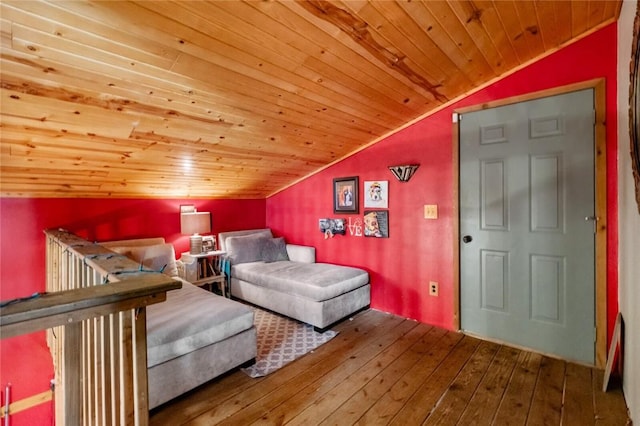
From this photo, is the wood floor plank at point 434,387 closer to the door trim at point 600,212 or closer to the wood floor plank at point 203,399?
the door trim at point 600,212

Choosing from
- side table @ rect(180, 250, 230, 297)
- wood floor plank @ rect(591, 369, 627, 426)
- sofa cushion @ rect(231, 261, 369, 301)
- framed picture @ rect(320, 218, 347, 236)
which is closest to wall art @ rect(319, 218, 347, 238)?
framed picture @ rect(320, 218, 347, 236)

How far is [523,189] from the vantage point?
2.51m

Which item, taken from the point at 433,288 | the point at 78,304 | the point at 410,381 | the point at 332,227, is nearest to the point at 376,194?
the point at 332,227

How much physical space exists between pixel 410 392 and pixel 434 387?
0.61ft

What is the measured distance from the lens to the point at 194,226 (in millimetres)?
3678

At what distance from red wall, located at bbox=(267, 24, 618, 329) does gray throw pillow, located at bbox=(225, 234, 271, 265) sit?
91cm

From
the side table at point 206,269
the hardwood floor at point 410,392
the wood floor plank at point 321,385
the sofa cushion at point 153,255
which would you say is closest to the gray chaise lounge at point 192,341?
the hardwood floor at point 410,392

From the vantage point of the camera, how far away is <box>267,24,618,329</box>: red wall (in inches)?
86.6

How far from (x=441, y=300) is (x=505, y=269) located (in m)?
0.67

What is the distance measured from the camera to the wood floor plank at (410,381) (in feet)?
5.90

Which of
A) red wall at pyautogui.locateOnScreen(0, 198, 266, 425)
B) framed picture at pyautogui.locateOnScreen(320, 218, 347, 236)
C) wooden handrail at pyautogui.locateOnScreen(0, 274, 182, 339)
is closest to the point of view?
wooden handrail at pyautogui.locateOnScreen(0, 274, 182, 339)

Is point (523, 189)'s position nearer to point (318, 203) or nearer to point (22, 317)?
point (318, 203)

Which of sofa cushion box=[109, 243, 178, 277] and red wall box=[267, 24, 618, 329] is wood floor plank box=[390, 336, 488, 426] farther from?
sofa cushion box=[109, 243, 178, 277]

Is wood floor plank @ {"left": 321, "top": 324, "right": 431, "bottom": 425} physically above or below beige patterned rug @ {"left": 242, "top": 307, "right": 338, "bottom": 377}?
below
